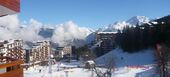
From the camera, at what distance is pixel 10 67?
12.8 m

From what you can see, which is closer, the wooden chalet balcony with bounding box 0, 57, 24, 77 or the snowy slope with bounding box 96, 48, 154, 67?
the wooden chalet balcony with bounding box 0, 57, 24, 77

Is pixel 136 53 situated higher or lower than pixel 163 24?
lower

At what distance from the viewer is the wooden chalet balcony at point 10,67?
39.7 feet

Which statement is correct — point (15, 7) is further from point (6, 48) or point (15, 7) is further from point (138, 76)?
point (6, 48)

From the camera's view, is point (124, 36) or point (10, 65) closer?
point (10, 65)

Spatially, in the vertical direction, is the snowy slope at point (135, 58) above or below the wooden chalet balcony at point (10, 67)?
below

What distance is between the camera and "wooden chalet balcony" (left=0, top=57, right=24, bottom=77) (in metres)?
12.1

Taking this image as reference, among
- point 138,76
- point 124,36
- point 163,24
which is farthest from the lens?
point 124,36

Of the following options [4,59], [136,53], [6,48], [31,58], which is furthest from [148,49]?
[4,59]

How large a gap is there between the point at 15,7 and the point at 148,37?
119 meters

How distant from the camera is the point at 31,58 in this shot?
655 feet

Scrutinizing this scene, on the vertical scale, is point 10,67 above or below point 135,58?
above

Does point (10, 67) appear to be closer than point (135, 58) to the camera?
Yes

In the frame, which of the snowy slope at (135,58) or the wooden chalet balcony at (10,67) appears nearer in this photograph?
the wooden chalet balcony at (10,67)
